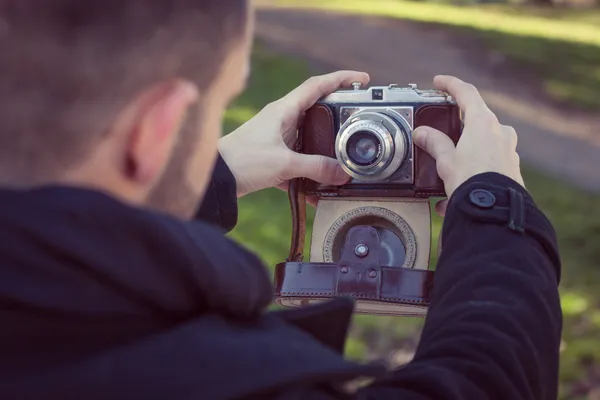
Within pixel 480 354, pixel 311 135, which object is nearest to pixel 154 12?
pixel 480 354

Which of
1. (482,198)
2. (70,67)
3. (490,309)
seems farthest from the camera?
(482,198)

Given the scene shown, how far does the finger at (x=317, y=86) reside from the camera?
1807 mm

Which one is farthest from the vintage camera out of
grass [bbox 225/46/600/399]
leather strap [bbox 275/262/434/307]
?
grass [bbox 225/46/600/399]

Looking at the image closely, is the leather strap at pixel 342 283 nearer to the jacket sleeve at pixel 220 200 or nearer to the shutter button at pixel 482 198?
the jacket sleeve at pixel 220 200

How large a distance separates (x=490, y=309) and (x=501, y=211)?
0.50 ft

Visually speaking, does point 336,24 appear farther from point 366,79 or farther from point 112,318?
point 112,318

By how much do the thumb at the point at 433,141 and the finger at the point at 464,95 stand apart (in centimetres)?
7

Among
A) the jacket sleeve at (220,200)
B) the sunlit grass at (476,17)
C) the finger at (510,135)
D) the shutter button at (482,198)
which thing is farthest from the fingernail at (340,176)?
the sunlit grass at (476,17)

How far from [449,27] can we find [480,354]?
364 inches

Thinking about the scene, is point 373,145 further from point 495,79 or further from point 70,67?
point 495,79

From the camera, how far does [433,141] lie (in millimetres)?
1626

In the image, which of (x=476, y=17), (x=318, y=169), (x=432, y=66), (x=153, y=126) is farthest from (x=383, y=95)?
(x=476, y=17)

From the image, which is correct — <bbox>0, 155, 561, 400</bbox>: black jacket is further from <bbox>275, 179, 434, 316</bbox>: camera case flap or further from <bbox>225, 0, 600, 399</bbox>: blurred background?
<bbox>225, 0, 600, 399</bbox>: blurred background

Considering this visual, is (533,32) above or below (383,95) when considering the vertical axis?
above
